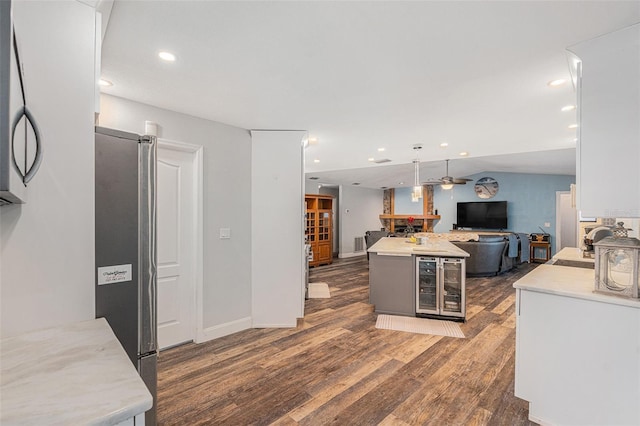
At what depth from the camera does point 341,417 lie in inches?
76.0

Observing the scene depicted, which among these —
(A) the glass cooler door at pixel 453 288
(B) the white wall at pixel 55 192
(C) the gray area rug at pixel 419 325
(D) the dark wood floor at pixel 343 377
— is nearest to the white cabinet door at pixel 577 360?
(D) the dark wood floor at pixel 343 377

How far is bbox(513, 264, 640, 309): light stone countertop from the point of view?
5.37 ft

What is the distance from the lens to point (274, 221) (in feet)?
11.4

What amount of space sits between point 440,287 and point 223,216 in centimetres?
287

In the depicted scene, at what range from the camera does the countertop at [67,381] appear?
683 mm

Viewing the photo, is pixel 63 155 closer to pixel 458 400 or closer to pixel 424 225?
pixel 458 400

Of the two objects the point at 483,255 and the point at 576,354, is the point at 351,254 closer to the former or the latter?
the point at 483,255

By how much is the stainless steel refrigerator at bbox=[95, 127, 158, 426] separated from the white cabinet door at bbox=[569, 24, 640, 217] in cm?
250

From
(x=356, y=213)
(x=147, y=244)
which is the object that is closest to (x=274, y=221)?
(x=147, y=244)

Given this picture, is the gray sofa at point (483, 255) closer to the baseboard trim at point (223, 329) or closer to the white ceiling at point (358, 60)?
the white ceiling at point (358, 60)

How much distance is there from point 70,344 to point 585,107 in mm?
2823

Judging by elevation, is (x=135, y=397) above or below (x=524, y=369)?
above

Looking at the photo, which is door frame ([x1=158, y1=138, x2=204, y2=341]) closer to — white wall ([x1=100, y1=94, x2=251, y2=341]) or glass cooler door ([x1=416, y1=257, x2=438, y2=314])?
white wall ([x1=100, y1=94, x2=251, y2=341])

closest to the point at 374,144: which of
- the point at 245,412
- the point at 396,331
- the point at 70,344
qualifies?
the point at 396,331
